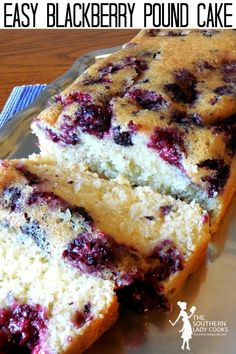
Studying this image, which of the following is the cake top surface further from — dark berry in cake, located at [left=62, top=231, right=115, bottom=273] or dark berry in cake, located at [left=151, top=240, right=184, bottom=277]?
dark berry in cake, located at [left=62, top=231, right=115, bottom=273]

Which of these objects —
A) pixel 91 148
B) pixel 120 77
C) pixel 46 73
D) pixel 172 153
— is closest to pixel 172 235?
pixel 172 153

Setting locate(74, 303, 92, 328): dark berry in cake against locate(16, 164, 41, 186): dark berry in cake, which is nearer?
locate(74, 303, 92, 328): dark berry in cake

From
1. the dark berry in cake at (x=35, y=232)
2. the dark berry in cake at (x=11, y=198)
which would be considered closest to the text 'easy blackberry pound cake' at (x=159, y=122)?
the dark berry in cake at (x=11, y=198)

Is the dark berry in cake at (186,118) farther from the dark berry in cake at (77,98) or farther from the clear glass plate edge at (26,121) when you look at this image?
the clear glass plate edge at (26,121)

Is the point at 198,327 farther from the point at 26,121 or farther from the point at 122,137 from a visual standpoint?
the point at 26,121

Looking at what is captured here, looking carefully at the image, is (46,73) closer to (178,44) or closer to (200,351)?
(178,44)

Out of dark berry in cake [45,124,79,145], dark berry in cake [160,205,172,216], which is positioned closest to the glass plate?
dark berry in cake [160,205,172,216]
